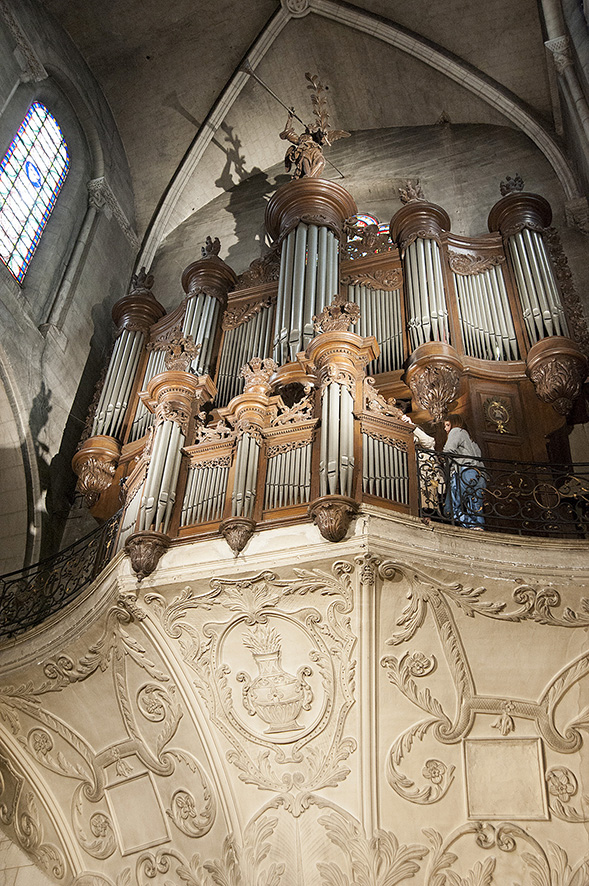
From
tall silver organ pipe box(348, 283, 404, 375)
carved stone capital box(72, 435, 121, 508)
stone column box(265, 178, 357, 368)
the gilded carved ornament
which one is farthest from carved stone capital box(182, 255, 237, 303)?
the gilded carved ornament

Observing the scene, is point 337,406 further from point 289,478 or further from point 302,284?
point 302,284

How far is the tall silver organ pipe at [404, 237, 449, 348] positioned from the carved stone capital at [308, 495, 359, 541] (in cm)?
331

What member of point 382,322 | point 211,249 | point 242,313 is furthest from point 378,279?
point 211,249

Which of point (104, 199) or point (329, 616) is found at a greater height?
point (104, 199)

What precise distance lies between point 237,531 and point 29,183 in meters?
7.26

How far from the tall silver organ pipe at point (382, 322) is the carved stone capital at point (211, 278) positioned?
1.75 m

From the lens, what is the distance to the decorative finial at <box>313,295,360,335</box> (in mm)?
8016

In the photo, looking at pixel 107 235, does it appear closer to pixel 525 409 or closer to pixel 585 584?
pixel 525 409

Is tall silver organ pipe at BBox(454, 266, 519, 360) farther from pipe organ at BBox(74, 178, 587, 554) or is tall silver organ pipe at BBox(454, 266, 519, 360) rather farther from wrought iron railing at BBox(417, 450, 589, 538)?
wrought iron railing at BBox(417, 450, 589, 538)

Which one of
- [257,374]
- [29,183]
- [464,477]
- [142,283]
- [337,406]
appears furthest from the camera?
[142,283]

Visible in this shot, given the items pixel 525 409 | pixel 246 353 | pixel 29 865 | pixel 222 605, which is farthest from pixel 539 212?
pixel 29 865

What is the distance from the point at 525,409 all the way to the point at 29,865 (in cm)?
627

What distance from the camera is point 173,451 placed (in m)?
7.57

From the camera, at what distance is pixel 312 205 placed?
37.0 feet
